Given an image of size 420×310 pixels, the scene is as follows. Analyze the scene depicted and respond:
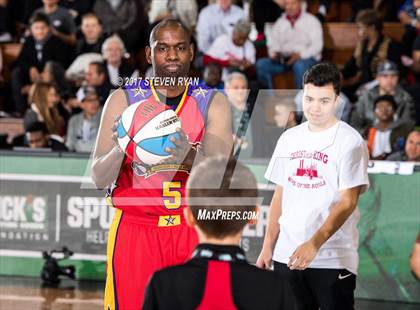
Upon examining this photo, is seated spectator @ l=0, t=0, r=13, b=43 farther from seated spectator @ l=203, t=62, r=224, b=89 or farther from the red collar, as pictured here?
the red collar

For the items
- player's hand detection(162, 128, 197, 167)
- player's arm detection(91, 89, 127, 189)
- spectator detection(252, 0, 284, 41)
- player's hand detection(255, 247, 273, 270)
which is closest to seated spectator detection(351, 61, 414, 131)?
spectator detection(252, 0, 284, 41)

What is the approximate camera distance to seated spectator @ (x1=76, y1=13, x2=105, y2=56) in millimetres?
12414

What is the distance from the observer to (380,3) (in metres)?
13.5

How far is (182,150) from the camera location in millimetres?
4816

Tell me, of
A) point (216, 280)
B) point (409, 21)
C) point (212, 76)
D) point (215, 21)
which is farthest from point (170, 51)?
point (409, 21)

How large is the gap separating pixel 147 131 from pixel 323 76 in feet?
3.93

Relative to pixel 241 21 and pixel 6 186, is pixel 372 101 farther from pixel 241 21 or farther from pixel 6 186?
pixel 6 186

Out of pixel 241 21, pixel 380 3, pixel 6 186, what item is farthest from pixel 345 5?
pixel 6 186

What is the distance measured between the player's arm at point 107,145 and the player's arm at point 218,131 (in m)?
0.46

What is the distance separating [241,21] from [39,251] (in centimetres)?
404

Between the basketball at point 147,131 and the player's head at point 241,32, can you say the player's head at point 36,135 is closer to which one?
the player's head at point 241,32

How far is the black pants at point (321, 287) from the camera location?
562 cm

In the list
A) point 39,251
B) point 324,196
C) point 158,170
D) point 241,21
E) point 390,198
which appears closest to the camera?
point 158,170

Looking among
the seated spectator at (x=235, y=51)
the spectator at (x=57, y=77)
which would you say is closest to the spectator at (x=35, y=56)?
the spectator at (x=57, y=77)
